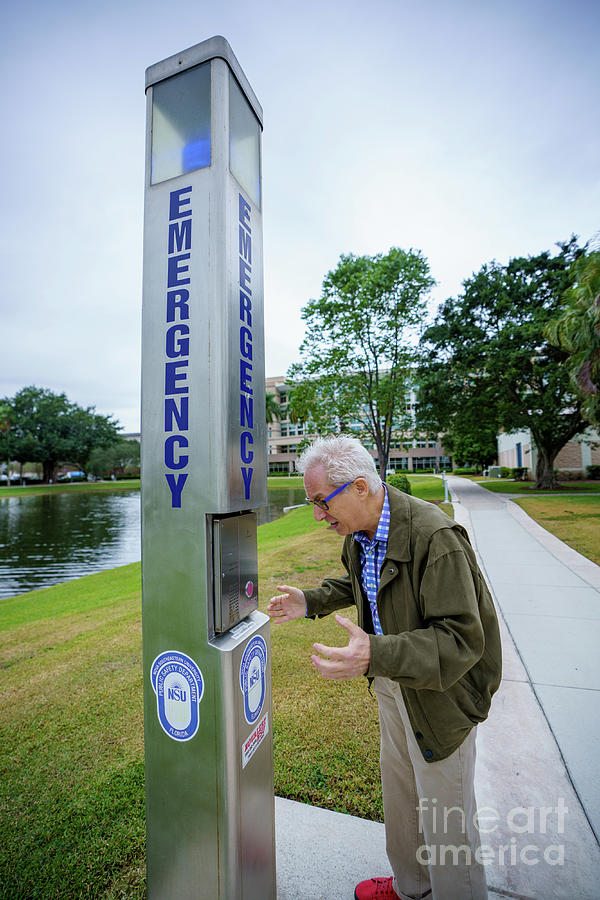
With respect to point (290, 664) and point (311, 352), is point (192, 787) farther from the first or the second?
point (311, 352)

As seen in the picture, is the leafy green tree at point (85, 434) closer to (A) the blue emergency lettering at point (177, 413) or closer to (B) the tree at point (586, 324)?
(B) the tree at point (586, 324)

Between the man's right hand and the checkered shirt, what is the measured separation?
35 cm

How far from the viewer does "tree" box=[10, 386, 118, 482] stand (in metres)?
60.8

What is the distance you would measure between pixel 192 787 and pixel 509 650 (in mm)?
3838

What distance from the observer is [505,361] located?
20.5 metres

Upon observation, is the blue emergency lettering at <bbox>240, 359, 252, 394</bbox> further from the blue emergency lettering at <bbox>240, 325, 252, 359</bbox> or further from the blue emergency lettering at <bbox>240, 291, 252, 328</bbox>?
the blue emergency lettering at <bbox>240, 291, 252, 328</bbox>

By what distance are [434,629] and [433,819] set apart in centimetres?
75

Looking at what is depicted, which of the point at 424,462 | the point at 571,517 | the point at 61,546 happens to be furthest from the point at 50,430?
the point at 571,517

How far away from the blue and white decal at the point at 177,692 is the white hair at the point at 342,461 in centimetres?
84

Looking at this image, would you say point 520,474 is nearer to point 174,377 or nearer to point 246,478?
point 246,478

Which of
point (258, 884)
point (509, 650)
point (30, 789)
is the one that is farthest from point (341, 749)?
point (509, 650)

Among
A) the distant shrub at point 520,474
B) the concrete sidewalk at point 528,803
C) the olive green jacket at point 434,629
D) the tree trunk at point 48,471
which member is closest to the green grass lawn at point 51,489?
the tree trunk at point 48,471

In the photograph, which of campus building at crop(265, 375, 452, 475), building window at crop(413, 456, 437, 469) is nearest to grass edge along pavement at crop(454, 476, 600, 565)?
campus building at crop(265, 375, 452, 475)

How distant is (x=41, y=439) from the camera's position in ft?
203
